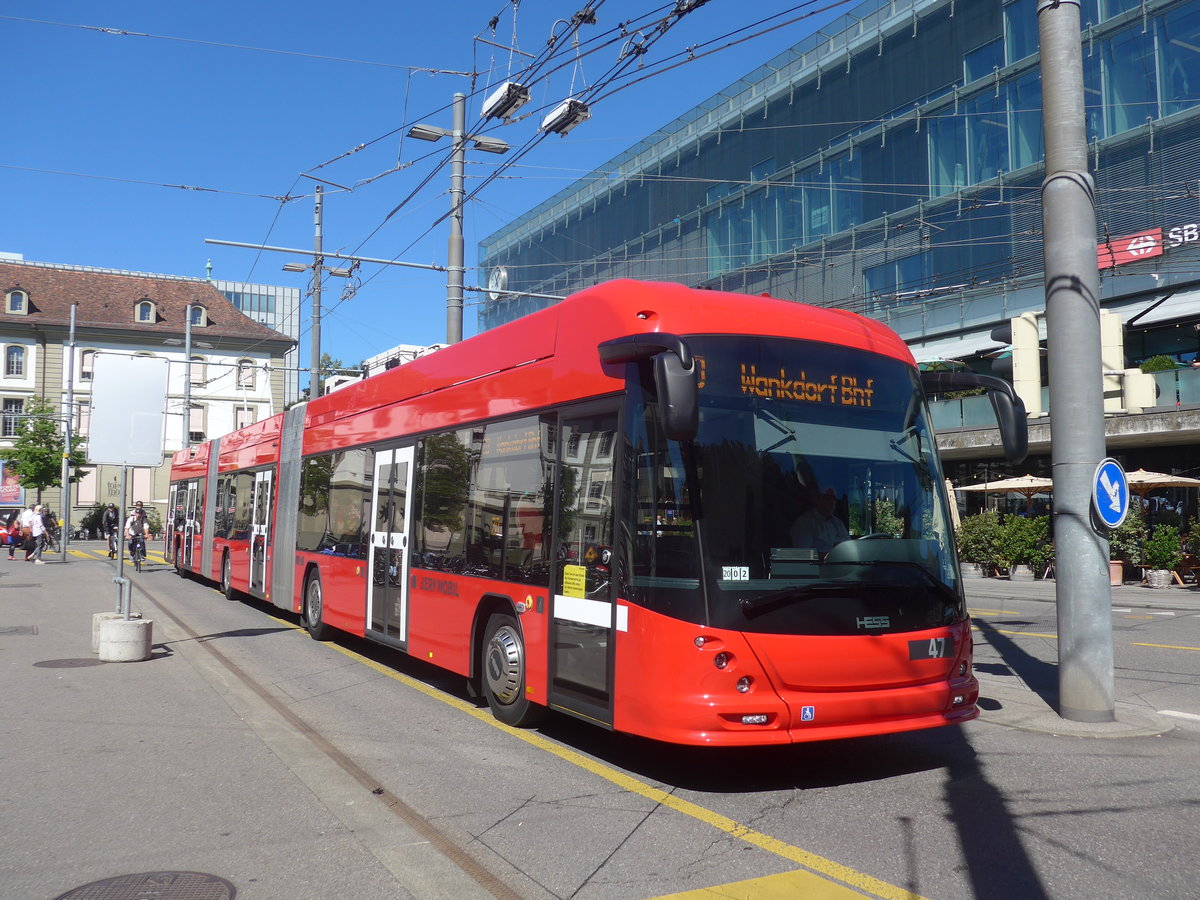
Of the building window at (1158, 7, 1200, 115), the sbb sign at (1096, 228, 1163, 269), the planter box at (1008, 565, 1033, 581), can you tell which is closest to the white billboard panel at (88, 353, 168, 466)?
the planter box at (1008, 565, 1033, 581)

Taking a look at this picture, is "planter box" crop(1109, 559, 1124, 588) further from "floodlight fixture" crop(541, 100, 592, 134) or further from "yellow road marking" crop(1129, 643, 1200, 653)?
"floodlight fixture" crop(541, 100, 592, 134)

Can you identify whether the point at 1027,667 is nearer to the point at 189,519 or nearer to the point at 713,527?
the point at 713,527

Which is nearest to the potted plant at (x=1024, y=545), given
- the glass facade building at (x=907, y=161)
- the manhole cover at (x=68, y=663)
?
the glass facade building at (x=907, y=161)

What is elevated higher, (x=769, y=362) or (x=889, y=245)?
A: (x=889, y=245)

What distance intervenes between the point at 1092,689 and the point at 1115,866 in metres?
3.61

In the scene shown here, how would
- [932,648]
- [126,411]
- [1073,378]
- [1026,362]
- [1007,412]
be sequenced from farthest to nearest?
1. [126,411]
2. [1026,362]
3. [1073,378]
4. [1007,412]
5. [932,648]

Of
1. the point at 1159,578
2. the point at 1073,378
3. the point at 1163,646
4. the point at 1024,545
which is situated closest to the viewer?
the point at 1073,378

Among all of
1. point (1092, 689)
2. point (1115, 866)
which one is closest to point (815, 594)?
point (1115, 866)

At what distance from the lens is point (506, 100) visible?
13109mm

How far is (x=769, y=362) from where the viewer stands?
21.5 feet

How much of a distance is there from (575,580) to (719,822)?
1.95 metres

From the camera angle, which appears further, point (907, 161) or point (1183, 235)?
point (907, 161)

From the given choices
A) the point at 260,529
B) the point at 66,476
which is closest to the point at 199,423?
the point at 66,476

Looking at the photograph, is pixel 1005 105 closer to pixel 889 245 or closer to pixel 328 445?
pixel 889 245
